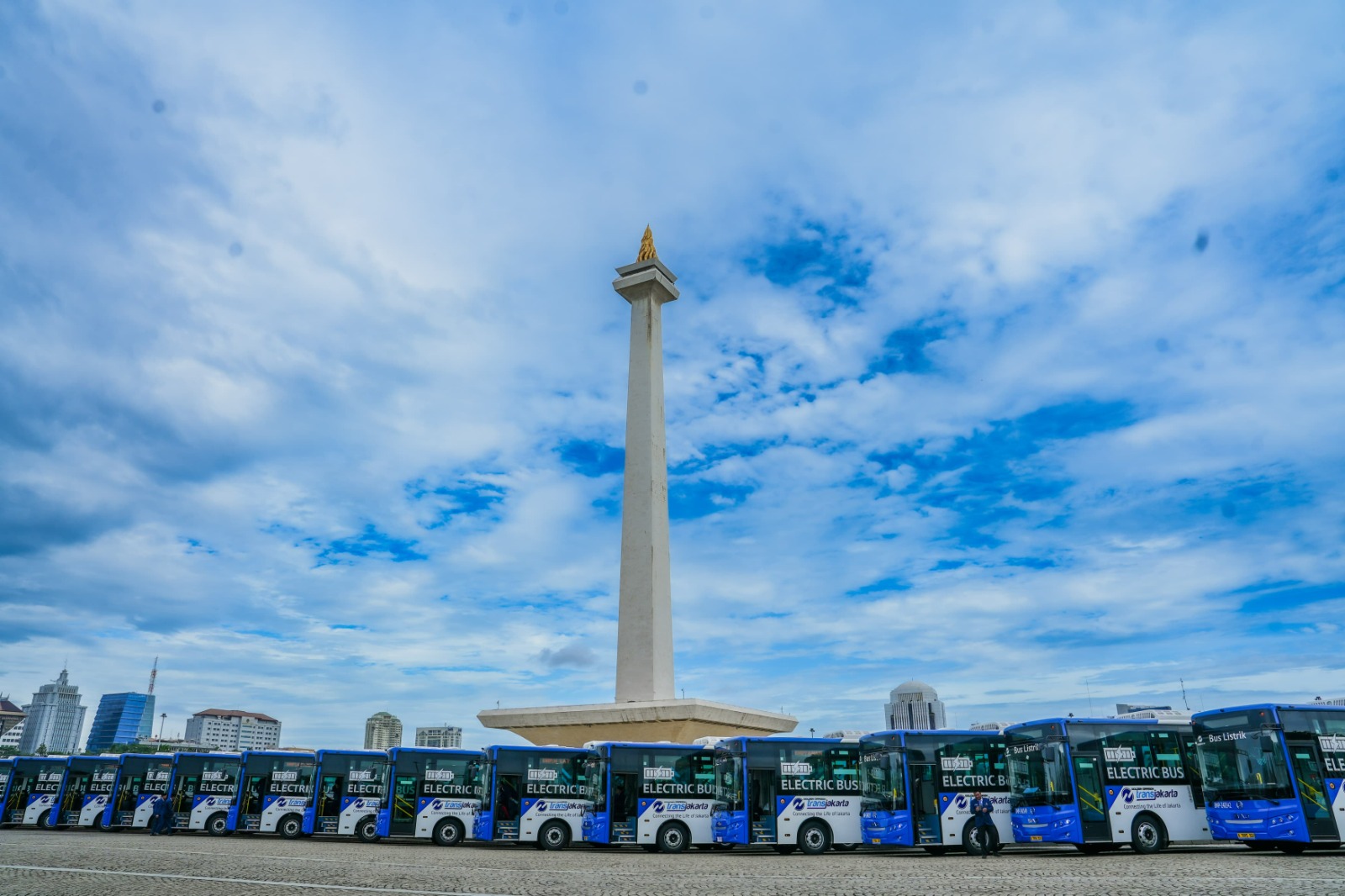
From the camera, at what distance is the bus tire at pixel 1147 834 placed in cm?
1920

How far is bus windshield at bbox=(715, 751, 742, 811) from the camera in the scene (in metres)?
20.9

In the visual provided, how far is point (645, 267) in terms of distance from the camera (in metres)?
37.4

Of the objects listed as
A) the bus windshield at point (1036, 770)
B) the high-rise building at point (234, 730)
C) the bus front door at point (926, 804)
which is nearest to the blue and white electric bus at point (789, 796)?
the bus front door at point (926, 804)

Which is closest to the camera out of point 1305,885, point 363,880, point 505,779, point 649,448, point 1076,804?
point 1305,885

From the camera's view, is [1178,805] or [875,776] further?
[875,776]

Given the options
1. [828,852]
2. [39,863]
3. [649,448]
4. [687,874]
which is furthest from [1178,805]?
[39,863]

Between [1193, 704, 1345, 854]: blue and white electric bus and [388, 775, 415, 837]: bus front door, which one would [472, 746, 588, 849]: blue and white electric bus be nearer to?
[388, 775, 415, 837]: bus front door

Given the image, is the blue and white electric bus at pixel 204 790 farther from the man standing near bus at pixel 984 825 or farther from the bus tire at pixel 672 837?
the man standing near bus at pixel 984 825

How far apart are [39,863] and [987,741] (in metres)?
20.2

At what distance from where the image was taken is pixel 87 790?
3089cm

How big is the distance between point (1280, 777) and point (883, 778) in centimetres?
814

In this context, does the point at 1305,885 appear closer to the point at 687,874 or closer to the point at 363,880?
the point at 687,874

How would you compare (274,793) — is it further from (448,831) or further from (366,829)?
(448,831)

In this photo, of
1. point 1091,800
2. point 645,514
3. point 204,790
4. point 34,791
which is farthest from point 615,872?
point 34,791
